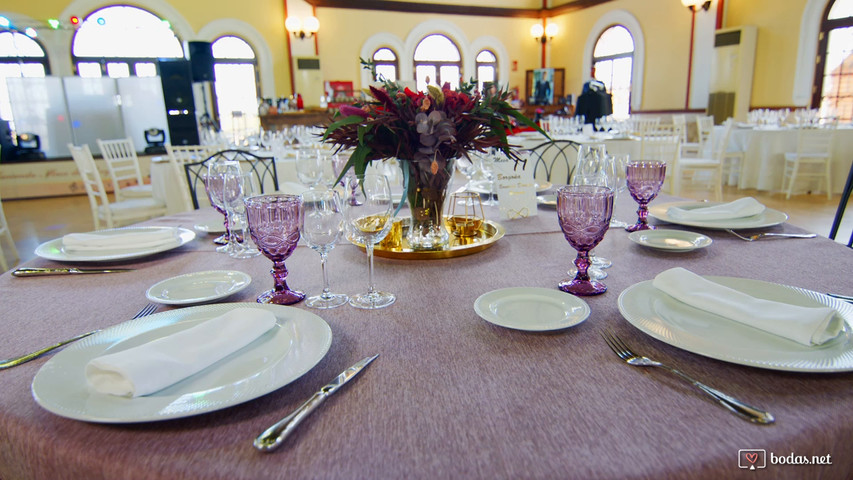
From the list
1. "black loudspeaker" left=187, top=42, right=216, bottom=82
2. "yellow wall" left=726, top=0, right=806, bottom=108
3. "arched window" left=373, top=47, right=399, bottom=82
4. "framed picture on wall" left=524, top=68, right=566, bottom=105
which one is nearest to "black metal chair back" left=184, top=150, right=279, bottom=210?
"black loudspeaker" left=187, top=42, right=216, bottom=82

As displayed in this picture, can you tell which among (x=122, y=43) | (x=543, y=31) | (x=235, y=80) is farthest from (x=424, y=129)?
(x=543, y=31)

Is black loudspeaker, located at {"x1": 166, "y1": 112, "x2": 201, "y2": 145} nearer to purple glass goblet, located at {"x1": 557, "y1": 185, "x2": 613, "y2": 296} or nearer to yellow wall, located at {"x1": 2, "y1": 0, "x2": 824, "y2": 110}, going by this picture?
yellow wall, located at {"x1": 2, "y1": 0, "x2": 824, "y2": 110}

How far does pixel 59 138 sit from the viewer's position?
8.46m

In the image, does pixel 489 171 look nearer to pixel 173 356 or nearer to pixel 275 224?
pixel 275 224

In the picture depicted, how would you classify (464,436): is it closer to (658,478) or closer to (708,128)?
(658,478)

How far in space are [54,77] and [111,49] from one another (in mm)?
1156

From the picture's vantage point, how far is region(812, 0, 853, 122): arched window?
7160 mm

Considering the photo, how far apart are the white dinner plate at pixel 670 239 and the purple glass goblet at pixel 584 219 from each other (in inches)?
12.9

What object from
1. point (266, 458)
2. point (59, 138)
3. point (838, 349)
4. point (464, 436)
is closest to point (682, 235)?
point (838, 349)

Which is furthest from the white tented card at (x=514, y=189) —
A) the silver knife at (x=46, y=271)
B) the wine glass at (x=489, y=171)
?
Result: the silver knife at (x=46, y=271)

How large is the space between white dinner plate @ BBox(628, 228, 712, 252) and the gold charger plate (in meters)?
0.36

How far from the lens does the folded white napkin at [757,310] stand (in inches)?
26.4

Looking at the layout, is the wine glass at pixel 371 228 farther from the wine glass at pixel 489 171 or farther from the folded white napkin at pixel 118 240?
the wine glass at pixel 489 171

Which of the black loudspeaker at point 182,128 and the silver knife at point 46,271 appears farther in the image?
the black loudspeaker at point 182,128
